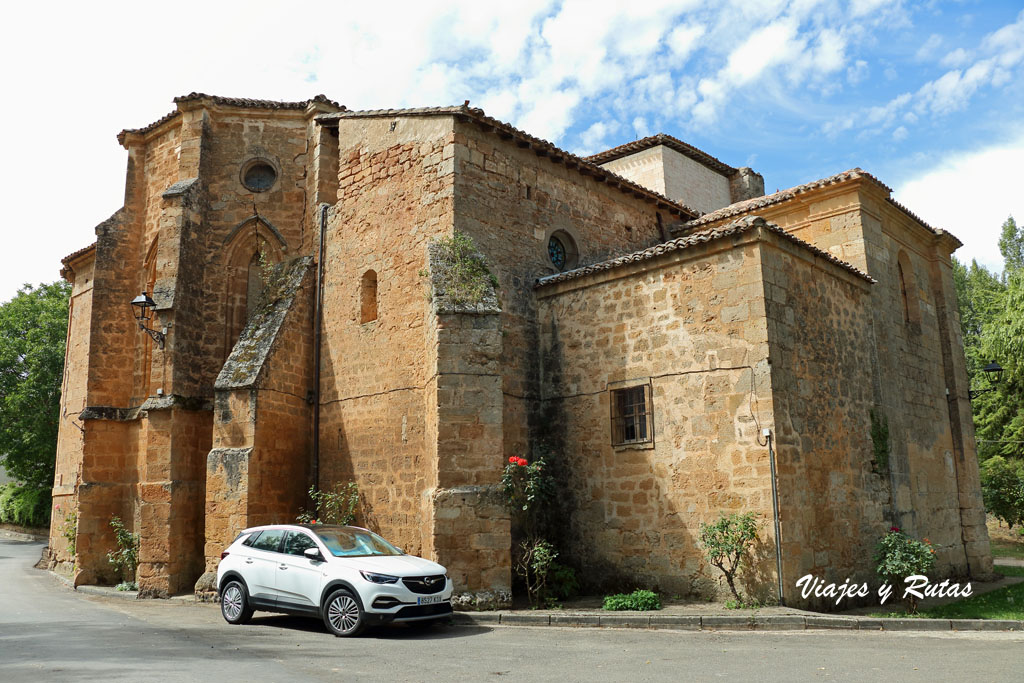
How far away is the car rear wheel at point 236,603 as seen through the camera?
34.5 feet

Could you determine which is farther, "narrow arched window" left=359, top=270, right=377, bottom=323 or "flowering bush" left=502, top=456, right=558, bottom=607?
"narrow arched window" left=359, top=270, right=377, bottom=323

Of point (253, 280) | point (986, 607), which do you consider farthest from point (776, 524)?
point (253, 280)

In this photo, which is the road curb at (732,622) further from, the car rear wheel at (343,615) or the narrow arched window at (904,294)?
the narrow arched window at (904,294)

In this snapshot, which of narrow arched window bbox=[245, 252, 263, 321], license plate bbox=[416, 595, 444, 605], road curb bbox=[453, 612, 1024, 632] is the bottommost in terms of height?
road curb bbox=[453, 612, 1024, 632]

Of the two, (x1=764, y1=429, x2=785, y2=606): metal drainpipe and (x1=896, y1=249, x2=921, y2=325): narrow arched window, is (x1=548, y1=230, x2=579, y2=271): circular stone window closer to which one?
(x1=764, y1=429, x2=785, y2=606): metal drainpipe

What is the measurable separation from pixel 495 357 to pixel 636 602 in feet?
13.3

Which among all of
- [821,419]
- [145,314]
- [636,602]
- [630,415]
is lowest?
[636,602]

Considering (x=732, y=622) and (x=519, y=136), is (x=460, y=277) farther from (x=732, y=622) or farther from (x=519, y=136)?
(x=732, y=622)

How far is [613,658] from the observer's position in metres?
7.85

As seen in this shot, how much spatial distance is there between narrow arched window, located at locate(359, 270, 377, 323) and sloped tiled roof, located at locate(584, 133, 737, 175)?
9.55 m

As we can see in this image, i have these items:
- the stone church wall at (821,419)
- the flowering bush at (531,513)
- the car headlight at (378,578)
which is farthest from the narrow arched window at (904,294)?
the car headlight at (378,578)

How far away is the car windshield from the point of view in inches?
396

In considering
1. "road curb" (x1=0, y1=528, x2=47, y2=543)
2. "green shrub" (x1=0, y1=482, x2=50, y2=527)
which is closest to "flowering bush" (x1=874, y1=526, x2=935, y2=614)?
"green shrub" (x1=0, y1=482, x2=50, y2=527)

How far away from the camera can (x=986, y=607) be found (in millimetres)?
12430
